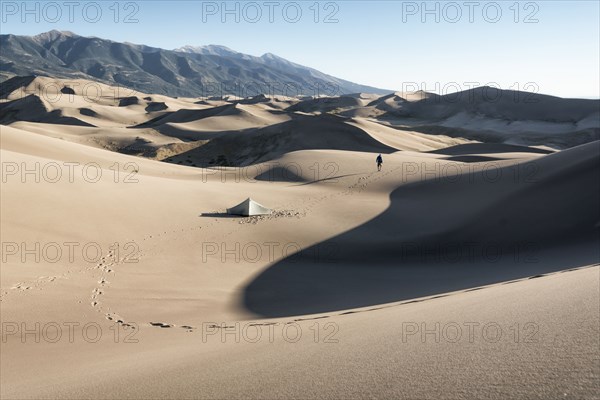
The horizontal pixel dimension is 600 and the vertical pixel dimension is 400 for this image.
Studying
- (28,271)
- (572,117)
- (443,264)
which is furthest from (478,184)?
(572,117)

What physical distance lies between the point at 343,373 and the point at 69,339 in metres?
4.46

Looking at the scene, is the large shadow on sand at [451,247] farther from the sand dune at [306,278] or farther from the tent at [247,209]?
the tent at [247,209]

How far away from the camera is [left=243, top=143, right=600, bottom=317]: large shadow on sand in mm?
9344

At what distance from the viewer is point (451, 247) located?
13.3 m

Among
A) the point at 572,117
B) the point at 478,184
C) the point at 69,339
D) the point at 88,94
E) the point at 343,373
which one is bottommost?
the point at 69,339

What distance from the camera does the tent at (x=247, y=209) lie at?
15.0 meters

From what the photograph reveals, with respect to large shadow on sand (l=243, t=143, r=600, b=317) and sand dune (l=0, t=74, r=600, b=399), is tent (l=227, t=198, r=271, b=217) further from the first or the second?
large shadow on sand (l=243, t=143, r=600, b=317)

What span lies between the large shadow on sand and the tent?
2958mm

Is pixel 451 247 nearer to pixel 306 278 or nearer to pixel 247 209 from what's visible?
pixel 306 278

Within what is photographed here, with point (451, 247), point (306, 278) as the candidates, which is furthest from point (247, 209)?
point (451, 247)

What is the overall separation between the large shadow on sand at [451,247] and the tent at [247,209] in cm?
296

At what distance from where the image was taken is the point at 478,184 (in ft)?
64.1

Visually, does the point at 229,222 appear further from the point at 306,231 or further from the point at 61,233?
the point at 61,233

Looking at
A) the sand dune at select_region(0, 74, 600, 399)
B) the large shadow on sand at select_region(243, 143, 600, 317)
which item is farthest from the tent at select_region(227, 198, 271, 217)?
the large shadow on sand at select_region(243, 143, 600, 317)
